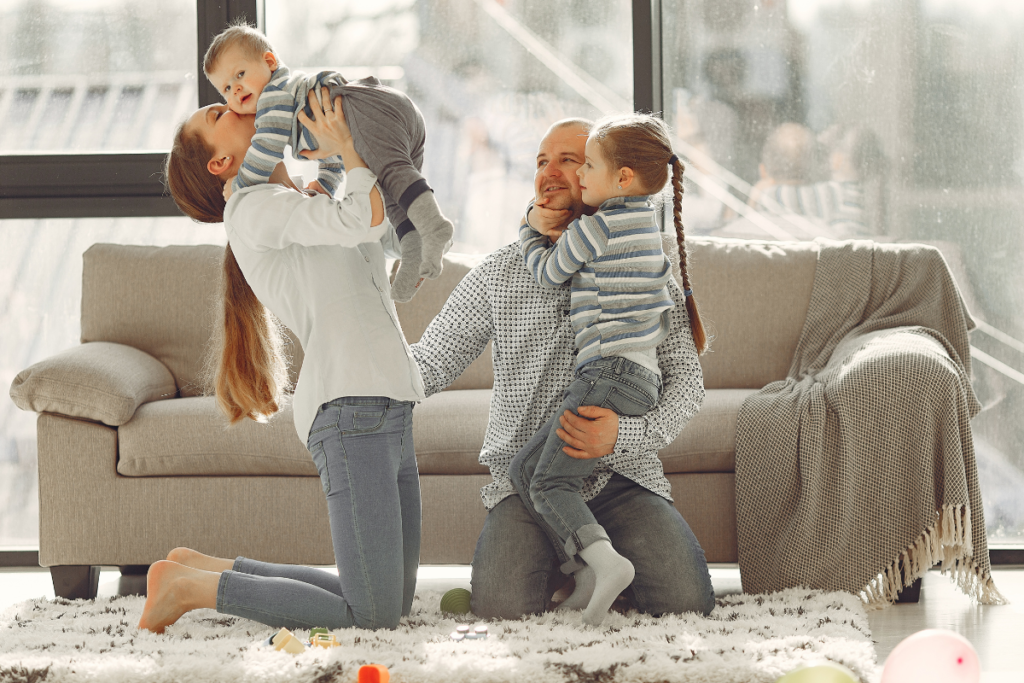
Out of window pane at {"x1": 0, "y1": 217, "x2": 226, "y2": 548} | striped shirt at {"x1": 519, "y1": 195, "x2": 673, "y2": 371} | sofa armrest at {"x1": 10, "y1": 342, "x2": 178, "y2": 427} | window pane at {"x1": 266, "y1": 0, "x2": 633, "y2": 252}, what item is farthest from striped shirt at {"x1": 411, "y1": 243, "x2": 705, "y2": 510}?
window pane at {"x1": 0, "y1": 217, "x2": 226, "y2": 548}

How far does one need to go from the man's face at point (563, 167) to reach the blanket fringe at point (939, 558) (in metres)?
1.00

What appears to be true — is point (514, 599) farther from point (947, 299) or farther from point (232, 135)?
point (947, 299)

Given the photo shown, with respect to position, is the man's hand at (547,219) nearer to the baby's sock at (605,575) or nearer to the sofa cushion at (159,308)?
the baby's sock at (605,575)

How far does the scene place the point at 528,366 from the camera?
195 centimetres

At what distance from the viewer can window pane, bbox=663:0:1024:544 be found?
301cm

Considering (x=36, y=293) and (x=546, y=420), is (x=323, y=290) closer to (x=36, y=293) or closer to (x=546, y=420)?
(x=546, y=420)

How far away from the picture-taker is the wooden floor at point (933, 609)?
1788 millimetres

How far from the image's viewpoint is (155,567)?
1717 mm

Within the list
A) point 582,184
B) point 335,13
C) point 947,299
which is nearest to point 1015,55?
point 947,299

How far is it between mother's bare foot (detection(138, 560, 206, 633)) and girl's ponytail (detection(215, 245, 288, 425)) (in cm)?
28

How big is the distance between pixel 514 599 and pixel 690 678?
1.61 feet

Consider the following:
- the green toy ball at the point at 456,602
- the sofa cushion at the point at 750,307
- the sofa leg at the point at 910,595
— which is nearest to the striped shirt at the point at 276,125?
the green toy ball at the point at 456,602

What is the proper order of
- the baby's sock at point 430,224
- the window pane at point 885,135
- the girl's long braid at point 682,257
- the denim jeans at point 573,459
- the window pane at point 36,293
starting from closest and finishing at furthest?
the baby's sock at point 430,224 → the denim jeans at point 573,459 → the girl's long braid at point 682,257 → the window pane at point 885,135 → the window pane at point 36,293

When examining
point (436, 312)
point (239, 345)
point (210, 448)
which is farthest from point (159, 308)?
point (239, 345)
